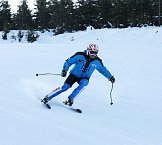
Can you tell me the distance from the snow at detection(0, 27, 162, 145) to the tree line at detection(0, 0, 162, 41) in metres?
18.3

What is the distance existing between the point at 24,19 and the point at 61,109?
38.6 metres

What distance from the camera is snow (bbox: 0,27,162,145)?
598cm

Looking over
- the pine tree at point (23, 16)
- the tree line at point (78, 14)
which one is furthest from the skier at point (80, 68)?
the pine tree at point (23, 16)

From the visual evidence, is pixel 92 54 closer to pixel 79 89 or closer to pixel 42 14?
pixel 79 89

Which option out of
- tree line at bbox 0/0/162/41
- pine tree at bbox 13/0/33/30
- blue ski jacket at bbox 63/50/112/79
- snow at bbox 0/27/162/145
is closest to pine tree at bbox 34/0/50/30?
tree line at bbox 0/0/162/41

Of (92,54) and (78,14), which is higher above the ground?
(78,14)

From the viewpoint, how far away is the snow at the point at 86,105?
5984mm

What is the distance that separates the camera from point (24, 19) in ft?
148

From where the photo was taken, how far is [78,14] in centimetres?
4194

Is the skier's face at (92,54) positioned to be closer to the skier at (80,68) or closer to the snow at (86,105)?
the skier at (80,68)

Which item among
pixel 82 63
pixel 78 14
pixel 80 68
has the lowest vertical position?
pixel 80 68

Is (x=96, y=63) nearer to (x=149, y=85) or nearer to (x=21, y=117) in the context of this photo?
(x=21, y=117)

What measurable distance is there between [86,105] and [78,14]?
3394 cm

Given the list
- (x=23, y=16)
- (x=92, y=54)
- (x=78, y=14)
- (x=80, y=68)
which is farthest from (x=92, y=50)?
(x=23, y=16)
